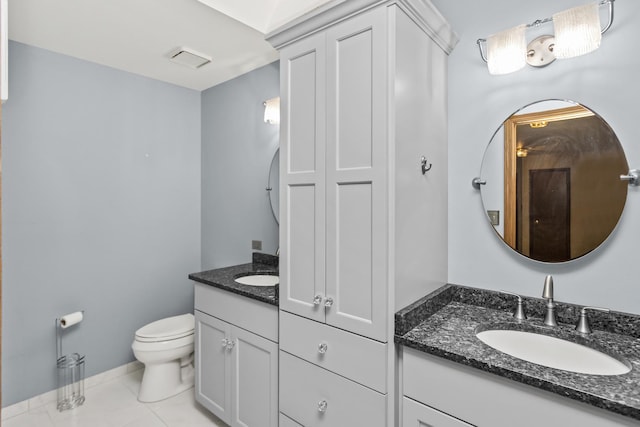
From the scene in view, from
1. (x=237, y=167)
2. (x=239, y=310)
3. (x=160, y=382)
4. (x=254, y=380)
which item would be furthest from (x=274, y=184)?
(x=160, y=382)

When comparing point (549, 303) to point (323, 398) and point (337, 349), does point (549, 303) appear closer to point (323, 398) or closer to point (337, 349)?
point (337, 349)

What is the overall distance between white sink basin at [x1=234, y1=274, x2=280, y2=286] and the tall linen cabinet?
65 centimetres

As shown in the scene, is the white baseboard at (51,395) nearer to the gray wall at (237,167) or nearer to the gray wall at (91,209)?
the gray wall at (91,209)

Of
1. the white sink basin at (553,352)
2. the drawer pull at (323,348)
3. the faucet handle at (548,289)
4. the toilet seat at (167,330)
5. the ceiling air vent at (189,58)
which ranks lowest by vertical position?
the toilet seat at (167,330)

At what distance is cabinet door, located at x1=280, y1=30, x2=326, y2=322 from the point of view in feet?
4.80

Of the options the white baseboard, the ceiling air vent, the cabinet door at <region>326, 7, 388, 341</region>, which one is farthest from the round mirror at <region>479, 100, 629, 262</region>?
the white baseboard

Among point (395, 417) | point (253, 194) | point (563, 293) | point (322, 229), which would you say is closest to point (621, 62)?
point (563, 293)

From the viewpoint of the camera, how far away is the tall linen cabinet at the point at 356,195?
4.15 ft

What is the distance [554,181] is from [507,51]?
23.5 inches

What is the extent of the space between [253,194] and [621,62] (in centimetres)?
226

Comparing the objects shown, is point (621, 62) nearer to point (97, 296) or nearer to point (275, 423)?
point (275, 423)

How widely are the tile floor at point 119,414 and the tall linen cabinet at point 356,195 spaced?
937 millimetres

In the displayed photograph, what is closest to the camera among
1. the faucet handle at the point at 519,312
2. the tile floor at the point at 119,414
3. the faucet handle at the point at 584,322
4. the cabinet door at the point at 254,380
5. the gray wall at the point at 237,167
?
the faucet handle at the point at 584,322

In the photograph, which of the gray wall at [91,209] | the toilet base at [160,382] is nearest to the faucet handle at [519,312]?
the toilet base at [160,382]
